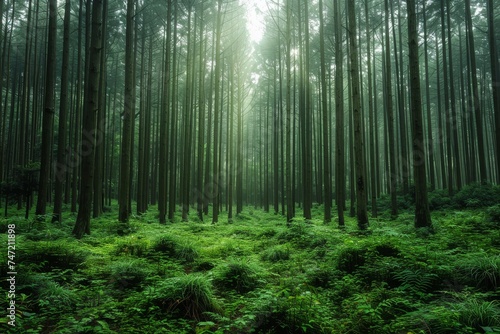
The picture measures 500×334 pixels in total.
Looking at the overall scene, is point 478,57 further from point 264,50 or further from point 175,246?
point 175,246

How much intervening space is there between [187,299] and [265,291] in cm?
122

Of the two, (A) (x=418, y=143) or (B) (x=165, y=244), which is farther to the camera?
(A) (x=418, y=143)

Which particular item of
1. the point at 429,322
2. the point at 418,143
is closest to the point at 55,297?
the point at 429,322

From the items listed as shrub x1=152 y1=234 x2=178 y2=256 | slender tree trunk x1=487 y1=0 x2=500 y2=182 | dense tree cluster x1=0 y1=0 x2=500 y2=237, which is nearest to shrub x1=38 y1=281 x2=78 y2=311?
shrub x1=152 y1=234 x2=178 y2=256

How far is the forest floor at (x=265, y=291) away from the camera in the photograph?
324cm

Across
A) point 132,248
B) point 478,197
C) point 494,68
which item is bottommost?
point 132,248

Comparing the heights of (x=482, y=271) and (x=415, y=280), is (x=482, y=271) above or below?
above

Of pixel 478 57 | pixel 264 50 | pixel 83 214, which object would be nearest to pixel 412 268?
pixel 83 214

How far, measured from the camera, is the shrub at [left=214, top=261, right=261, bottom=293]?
481 centimetres

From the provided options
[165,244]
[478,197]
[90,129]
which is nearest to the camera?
[165,244]

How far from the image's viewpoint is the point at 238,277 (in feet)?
16.1

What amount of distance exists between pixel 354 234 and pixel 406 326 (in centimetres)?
541

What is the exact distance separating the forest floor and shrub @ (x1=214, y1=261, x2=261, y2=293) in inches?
0.8

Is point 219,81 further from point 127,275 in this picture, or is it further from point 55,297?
point 55,297
